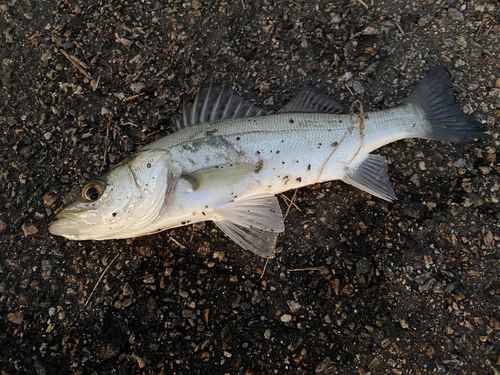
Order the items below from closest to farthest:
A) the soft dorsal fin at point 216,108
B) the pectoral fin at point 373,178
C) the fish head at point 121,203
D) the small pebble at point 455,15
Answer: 1. the fish head at point 121,203
2. the pectoral fin at point 373,178
3. the soft dorsal fin at point 216,108
4. the small pebble at point 455,15

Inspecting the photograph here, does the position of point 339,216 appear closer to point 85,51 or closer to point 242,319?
point 242,319

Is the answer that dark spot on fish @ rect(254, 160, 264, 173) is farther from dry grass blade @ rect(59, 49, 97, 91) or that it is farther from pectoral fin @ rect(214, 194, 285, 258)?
dry grass blade @ rect(59, 49, 97, 91)

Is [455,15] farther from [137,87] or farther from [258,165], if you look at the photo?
[137,87]

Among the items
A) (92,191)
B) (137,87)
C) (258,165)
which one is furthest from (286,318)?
(137,87)

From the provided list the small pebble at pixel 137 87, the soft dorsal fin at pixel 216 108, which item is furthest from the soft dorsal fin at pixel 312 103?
the small pebble at pixel 137 87

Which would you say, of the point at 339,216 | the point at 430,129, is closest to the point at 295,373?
the point at 339,216

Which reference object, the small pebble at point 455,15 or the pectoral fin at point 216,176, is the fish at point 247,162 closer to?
the pectoral fin at point 216,176
